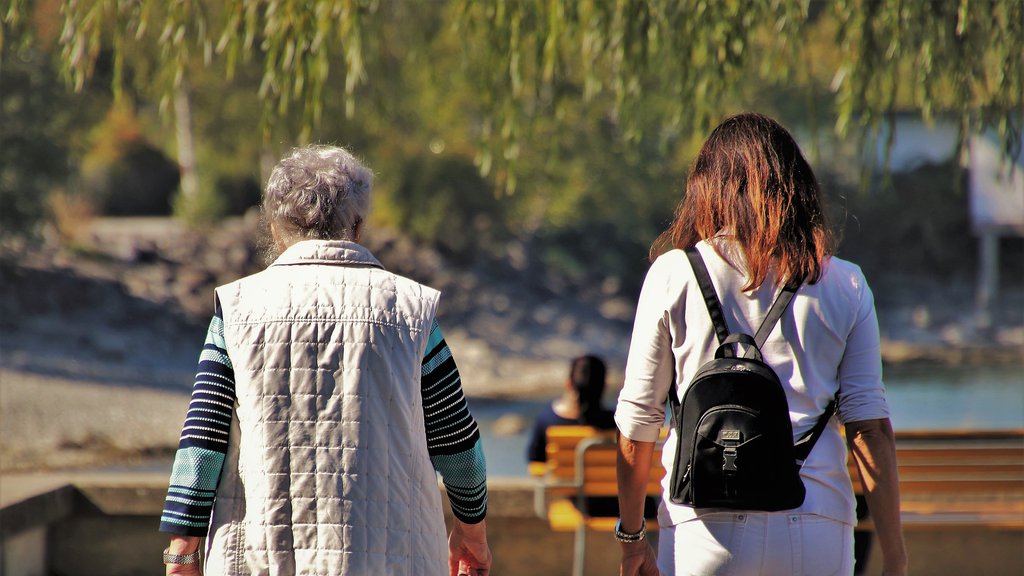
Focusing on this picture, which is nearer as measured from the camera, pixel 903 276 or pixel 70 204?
pixel 70 204

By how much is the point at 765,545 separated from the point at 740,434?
191 mm

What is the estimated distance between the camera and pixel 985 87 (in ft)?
14.1

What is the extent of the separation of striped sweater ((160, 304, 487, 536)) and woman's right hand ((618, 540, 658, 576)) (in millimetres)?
301

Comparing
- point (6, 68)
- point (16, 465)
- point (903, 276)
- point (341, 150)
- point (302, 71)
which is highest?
point (6, 68)

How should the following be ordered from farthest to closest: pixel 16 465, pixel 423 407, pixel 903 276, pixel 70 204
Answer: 1. pixel 903 276
2. pixel 70 204
3. pixel 16 465
4. pixel 423 407

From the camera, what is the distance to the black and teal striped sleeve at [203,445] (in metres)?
1.99

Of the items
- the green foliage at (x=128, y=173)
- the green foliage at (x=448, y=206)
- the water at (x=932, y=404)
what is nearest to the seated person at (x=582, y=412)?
the water at (x=932, y=404)

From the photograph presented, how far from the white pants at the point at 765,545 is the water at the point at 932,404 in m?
20.9

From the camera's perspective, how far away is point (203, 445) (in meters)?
2.01

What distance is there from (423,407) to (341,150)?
54cm

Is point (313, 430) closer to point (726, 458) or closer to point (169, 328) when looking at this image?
point (726, 458)

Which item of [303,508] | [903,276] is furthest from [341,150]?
[903,276]

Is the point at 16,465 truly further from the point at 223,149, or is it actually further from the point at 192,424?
the point at 192,424

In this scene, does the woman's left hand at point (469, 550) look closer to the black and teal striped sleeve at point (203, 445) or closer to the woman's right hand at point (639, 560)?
the woman's right hand at point (639, 560)
